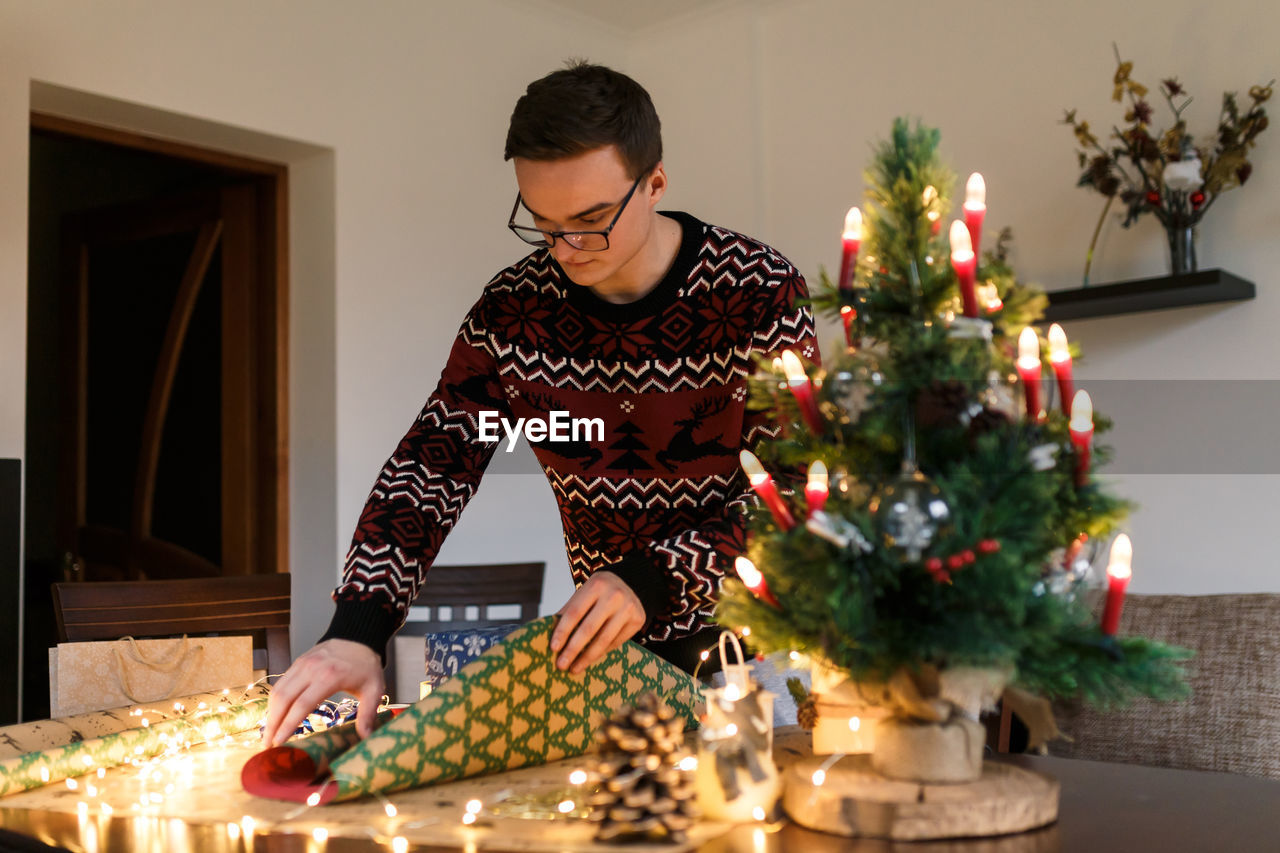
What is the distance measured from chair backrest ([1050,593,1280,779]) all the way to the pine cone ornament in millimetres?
933

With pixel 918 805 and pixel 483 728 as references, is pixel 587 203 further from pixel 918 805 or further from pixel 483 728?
pixel 918 805

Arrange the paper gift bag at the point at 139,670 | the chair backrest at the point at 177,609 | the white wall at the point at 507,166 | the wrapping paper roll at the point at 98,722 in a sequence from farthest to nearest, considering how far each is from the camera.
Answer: the white wall at the point at 507,166
the chair backrest at the point at 177,609
the paper gift bag at the point at 139,670
the wrapping paper roll at the point at 98,722

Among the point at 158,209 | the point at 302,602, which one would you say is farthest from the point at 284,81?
the point at 302,602

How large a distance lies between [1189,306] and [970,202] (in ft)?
8.49

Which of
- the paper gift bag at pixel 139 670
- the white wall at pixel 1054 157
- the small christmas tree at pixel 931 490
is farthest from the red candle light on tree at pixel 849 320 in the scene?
the white wall at pixel 1054 157

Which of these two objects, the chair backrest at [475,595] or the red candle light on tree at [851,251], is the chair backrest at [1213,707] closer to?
the red candle light on tree at [851,251]

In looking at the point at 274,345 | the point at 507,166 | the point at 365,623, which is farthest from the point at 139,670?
the point at 507,166

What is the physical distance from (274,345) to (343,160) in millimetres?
631

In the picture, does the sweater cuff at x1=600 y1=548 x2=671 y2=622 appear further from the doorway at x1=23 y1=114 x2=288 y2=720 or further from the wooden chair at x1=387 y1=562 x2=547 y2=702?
the doorway at x1=23 y1=114 x2=288 y2=720

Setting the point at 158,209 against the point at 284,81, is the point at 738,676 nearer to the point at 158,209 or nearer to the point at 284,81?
the point at 284,81

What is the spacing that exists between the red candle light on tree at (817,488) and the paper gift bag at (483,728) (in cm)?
30

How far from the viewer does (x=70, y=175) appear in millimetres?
4656

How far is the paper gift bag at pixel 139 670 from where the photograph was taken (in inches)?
53.7

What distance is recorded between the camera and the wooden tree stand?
74cm
